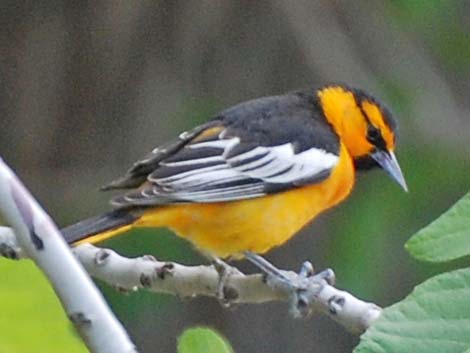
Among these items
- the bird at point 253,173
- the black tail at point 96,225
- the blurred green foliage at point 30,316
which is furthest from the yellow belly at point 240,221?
the blurred green foliage at point 30,316

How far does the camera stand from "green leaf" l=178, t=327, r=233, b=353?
104cm

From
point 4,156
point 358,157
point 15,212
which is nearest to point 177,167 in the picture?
point 358,157

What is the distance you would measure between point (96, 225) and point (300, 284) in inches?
15.2

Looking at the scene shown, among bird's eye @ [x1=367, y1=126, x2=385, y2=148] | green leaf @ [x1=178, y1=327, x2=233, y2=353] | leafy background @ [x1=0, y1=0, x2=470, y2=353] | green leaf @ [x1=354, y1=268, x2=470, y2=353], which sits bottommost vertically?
leafy background @ [x1=0, y1=0, x2=470, y2=353]

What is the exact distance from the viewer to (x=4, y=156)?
14.9 feet

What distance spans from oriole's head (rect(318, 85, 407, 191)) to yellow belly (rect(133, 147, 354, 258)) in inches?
13.8

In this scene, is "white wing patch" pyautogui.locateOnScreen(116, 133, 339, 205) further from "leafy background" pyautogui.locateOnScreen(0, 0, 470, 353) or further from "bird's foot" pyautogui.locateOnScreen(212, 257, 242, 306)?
"leafy background" pyautogui.locateOnScreen(0, 0, 470, 353)

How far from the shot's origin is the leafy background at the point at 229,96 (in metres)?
4.47

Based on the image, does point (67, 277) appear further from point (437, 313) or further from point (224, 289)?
point (224, 289)

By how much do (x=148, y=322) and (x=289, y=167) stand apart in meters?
2.06

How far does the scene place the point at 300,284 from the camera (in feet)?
6.56

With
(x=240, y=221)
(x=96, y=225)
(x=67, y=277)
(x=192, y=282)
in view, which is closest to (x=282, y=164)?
(x=240, y=221)

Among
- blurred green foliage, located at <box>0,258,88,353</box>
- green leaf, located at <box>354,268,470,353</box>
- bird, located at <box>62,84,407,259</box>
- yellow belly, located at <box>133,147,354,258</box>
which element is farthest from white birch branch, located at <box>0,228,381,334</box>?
green leaf, located at <box>354,268,470,353</box>

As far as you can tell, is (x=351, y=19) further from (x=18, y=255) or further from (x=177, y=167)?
(x=18, y=255)
